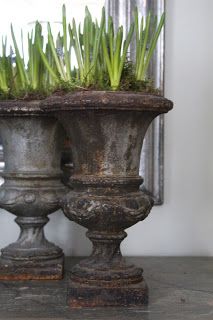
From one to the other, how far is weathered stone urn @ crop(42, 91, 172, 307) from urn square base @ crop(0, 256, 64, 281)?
195 mm

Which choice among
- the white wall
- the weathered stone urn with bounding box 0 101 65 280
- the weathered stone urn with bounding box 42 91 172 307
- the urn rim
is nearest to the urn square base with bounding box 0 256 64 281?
the weathered stone urn with bounding box 0 101 65 280

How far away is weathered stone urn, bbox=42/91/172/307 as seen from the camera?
110 cm

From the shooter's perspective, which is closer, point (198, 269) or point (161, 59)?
point (198, 269)

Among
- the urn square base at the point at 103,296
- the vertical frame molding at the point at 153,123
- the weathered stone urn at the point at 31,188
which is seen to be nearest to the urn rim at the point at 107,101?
the weathered stone urn at the point at 31,188

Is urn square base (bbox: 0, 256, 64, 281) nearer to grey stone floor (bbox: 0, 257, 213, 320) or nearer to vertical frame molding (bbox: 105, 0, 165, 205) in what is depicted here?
grey stone floor (bbox: 0, 257, 213, 320)

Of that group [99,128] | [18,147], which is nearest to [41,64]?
[18,147]

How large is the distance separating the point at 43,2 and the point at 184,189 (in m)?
0.65

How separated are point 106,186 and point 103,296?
8.2 inches

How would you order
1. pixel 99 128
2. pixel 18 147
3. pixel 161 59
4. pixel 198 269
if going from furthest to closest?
pixel 161 59 < pixel 198 269 < pixel 18 147 < pixel 99 128

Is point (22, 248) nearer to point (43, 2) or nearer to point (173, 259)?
point (173, 259)

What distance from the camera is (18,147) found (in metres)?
1.32

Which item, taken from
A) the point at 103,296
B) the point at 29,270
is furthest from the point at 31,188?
the point at 103,296

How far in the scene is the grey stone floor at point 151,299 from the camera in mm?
1078

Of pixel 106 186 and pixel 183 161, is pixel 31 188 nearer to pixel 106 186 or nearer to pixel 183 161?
pixel 106 186
